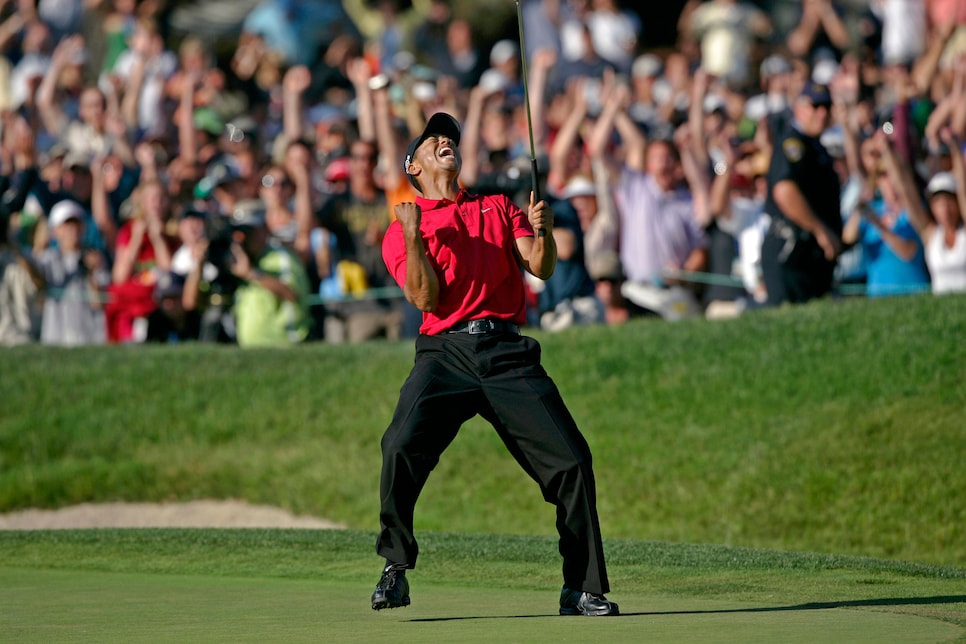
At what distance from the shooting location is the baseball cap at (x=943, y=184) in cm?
1381

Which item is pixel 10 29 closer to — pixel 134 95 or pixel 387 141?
pixel 134 95

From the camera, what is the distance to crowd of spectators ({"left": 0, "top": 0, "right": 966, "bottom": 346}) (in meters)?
14.9

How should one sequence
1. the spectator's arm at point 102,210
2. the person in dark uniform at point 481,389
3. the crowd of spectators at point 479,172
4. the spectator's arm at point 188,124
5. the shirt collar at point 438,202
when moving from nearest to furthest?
1. the person in dark uniform at point 481,389
2. the shirt collar at point 438,202
3. the crowd of spectators at point 479,172
4. the spectator's arm at point 102,210
5. the spectator's arm at point 188,124

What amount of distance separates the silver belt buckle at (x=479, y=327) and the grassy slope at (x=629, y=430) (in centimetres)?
585

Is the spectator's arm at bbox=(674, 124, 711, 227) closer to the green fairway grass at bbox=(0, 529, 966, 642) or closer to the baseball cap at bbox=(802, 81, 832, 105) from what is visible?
the baseball cap at bbox=(802, 81, 832, 105)

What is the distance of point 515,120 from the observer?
1738cm

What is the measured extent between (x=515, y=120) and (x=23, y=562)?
9136 mm

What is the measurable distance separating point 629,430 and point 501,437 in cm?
699

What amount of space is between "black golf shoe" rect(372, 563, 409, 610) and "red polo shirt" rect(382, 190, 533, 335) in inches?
37.0

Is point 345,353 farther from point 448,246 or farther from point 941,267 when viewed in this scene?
point 448,246

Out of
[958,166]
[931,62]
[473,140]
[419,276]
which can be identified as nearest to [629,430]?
[958,166]

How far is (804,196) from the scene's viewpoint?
43.6 ft

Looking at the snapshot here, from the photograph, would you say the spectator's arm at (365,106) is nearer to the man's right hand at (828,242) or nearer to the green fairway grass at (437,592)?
the man's right hand at (828,242)

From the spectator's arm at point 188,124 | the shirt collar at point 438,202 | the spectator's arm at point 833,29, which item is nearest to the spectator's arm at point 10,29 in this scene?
the spectator's arm at point 188,124
